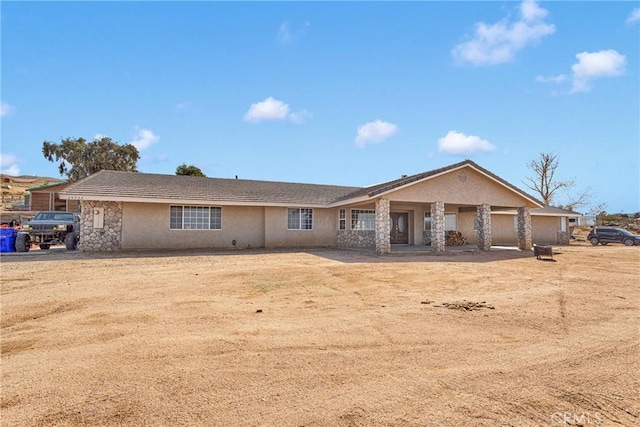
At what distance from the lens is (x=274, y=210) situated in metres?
19.2

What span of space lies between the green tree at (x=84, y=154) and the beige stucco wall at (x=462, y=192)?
120 feet

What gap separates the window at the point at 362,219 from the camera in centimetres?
2089

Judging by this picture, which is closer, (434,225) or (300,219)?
(434,225)

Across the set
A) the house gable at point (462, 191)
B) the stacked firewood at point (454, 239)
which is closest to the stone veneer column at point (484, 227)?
the house gable at point (462, 191)

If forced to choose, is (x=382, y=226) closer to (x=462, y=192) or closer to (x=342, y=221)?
(x=342, y=221)

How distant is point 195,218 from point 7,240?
26.8 feet

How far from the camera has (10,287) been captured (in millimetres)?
8227

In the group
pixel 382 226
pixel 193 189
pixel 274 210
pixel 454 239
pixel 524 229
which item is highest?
pixel 193 189

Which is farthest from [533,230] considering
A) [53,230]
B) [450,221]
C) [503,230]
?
[53,230]

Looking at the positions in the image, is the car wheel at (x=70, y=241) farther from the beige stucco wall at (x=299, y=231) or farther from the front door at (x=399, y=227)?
the front door at (x=399, y=227)

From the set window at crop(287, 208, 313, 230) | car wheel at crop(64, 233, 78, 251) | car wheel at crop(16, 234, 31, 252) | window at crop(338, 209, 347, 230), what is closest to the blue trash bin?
car wheel at crop(16, 234, 31, 252)

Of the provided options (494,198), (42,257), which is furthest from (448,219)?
(42,257)

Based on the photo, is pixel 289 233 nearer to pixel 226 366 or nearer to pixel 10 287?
pixel 10 287

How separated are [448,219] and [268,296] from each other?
1914cm
